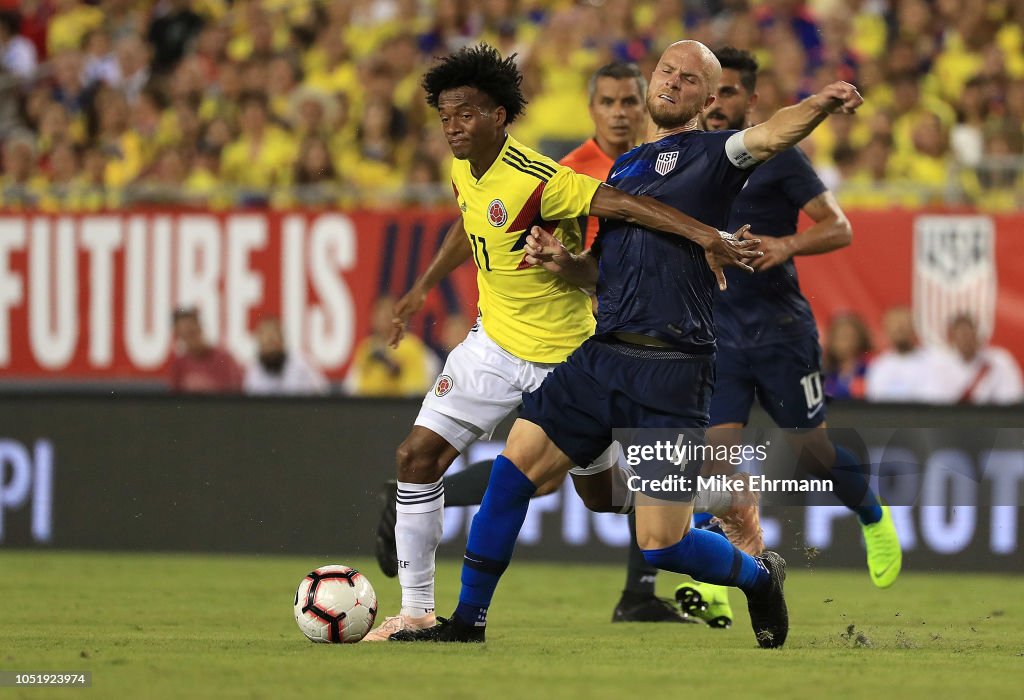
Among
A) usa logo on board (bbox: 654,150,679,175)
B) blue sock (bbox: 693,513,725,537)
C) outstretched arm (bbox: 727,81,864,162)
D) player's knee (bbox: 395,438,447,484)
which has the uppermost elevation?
outstretched arm (bbox: 727,81,864,162)

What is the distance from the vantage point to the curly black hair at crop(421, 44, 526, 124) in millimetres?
6770

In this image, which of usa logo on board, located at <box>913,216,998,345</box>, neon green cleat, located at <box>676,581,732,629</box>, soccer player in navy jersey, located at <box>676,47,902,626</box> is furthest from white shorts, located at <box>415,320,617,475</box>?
usa logo on board, located at <box>913,216,998,345</box>

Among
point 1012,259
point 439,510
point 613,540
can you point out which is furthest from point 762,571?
point 1012,259

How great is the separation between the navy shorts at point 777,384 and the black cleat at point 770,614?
135 cm

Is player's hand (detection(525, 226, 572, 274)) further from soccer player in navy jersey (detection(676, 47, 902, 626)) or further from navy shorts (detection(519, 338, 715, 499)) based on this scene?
soccer player in navy jersey (detection(676, 47, 902, 626))

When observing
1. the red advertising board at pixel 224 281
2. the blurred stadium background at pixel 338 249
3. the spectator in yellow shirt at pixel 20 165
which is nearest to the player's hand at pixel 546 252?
the blurred stadium background at pixel 338 249

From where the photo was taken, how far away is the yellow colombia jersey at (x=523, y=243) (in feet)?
22.2

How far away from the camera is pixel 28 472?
37.8 ft

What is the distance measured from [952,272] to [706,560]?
20.9 feet

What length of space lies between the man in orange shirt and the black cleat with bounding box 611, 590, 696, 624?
214 centimetres

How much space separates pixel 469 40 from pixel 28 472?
246 inches

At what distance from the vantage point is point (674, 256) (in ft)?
21.0

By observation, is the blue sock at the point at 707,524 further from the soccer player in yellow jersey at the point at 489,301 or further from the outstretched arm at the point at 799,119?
the outstretched arm at the point at 799,119

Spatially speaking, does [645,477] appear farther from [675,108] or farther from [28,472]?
[28,472]
